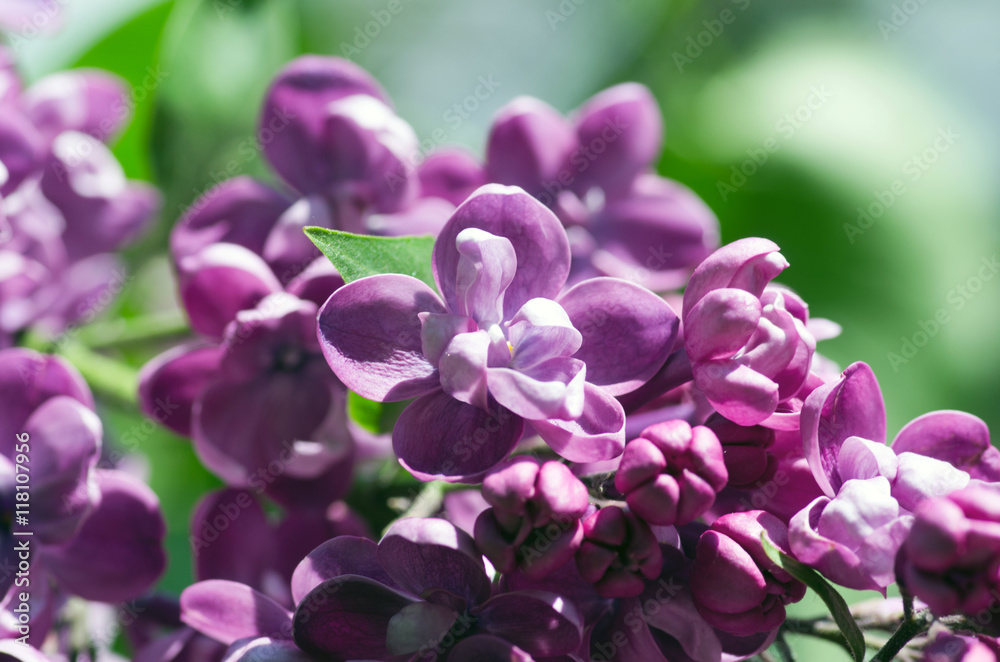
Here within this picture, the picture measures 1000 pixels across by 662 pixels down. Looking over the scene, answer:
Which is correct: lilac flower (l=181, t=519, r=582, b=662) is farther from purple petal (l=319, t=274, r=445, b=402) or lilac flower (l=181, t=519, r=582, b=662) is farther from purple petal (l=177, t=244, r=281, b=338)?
purple petal (l=177, t=244, r=281, b=338)

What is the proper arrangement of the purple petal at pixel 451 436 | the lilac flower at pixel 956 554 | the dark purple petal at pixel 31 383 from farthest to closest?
the dark purple petal at pixel 31 383
the purple petal at pixel 451 436
the lilac flower at pixel 956 554

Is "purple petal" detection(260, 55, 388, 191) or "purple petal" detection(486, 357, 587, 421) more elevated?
"purple petal" detection(486, 357, 587, 421)

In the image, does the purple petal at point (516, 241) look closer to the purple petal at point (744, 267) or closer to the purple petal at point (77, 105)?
the purple petal at point (744, 267)

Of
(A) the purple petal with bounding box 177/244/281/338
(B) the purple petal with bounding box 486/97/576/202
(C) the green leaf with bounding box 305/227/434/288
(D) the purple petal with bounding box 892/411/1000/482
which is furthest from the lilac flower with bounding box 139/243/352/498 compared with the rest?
(D) the purple petal with bounding box 892/411/1000/482

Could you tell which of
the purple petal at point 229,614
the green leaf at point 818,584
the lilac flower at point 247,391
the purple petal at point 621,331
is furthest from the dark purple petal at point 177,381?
the green leaf at point 818,584

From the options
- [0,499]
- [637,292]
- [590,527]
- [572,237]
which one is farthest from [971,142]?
[0,499]

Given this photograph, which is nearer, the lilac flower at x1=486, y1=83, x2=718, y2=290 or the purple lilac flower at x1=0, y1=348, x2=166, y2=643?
the purple lilac flower at x1=0, y1=348, x2=166, y2=643
